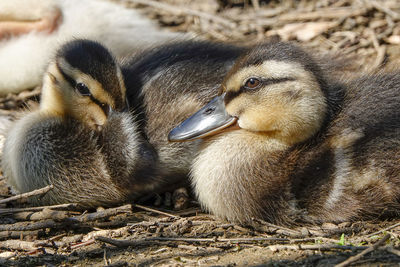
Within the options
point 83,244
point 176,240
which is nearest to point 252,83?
point 176,240

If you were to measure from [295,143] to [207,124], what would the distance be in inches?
16.8

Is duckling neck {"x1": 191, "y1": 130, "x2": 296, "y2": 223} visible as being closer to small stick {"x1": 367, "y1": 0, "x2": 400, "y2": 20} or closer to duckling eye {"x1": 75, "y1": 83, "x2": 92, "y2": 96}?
duckling eye {"x1": 75, "y1": 83, "x2": 92, "y2": 96}

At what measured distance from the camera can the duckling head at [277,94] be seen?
2.91m

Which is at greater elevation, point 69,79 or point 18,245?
point 69,79

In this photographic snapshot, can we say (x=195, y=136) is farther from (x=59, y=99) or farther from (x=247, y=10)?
(x=247, y=10)

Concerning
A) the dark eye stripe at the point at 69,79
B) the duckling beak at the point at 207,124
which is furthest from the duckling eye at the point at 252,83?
the dark eye stripe at the point at 69,79

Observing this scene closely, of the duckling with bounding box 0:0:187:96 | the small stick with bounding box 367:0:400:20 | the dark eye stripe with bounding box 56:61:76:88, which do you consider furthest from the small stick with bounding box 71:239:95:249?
the small stick with bounding box 367:0:400:20

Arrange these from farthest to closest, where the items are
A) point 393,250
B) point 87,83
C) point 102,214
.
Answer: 1. point 87,83
2. point 102,214
3. point 393,250

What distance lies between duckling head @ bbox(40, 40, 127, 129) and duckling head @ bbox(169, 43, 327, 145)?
1.48ft

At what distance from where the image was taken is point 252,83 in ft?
9.68

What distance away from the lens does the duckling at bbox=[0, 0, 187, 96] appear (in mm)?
4617

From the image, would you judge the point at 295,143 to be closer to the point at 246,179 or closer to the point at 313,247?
the point at 246,179

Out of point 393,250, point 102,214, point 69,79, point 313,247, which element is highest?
point 69,79

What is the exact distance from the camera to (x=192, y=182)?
126 inches
